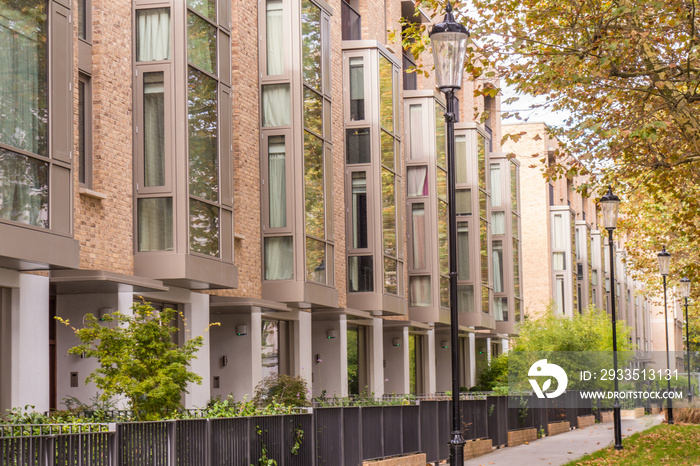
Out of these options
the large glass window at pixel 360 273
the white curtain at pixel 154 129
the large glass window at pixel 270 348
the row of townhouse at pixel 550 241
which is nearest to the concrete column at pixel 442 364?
the large glass window at pixel 360 273

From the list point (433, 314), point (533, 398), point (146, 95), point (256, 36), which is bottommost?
point (533, 398)

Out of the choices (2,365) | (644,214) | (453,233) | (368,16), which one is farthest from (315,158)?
(644,214)

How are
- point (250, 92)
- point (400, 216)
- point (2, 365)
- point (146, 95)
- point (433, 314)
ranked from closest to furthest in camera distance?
point (2, 365) → point (146, 95) → point (250, 92) → point (400, 216) → point (433, 314)

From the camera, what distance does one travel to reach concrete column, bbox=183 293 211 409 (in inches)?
748

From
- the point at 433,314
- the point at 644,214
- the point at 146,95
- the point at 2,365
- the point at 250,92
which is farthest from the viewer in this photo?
the point at 644,214

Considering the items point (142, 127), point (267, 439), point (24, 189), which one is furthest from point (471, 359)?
point (24, 189)

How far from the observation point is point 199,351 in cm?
1927

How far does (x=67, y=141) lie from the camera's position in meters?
14.2

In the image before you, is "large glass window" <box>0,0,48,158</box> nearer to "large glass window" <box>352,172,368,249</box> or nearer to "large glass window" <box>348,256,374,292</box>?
"large glass window" <box>348,256,374,292</box>

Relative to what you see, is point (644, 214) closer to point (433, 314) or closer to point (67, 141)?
point (433, 314)

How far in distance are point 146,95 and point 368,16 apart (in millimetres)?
14860

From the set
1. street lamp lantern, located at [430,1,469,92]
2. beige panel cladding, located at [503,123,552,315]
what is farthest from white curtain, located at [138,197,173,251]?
beige panel cladding, located at [503,123,552,315]

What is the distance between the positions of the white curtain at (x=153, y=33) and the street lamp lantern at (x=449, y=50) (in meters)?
7.37
